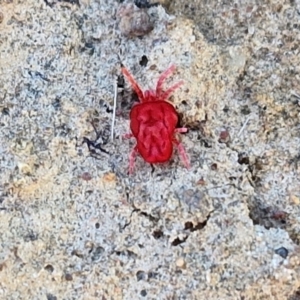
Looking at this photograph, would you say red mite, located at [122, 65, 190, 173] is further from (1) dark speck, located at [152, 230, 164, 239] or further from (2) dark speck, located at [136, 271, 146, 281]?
(2) dark speck, located at [136, 271, 146, 281]

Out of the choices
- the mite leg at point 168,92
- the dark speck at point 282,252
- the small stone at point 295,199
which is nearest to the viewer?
the dark speck at point 282,252

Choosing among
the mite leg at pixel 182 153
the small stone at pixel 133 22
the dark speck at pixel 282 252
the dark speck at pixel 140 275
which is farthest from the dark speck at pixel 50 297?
the small stone at pixel 133 22

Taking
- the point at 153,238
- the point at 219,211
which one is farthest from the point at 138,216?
the point at 219,211

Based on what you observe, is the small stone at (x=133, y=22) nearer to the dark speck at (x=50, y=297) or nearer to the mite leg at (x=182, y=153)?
the mite leg at (x=182, y=153)

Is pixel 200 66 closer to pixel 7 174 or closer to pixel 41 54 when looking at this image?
pixel 41 54

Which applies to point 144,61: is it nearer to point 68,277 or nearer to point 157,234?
point 157,234

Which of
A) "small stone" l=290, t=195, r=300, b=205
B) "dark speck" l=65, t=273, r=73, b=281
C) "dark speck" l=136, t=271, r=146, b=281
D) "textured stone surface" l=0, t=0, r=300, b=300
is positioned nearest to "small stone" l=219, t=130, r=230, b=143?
"textured stone surface" l=0, t=0, r=300, b=300

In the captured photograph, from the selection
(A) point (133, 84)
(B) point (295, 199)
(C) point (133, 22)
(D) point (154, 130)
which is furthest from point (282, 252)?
(C) point (133, 22)
